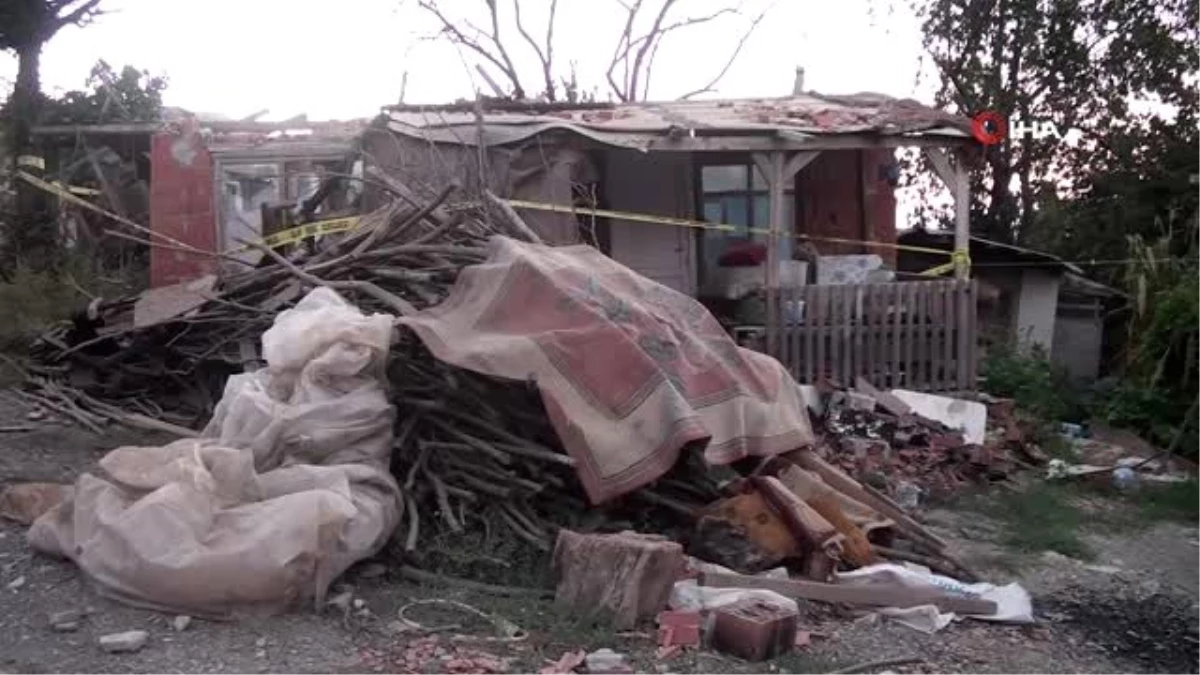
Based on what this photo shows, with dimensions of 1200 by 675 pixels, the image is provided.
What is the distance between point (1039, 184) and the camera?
18.9 meters

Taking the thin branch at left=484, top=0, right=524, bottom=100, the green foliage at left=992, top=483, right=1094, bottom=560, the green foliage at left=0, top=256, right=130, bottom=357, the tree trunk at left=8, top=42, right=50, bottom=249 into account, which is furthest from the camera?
the thin branch at left=484, top=0, right=524, bottom=100

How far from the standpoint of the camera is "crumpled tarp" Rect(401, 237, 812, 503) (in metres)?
5.21

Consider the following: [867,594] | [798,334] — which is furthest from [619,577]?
[798,334]

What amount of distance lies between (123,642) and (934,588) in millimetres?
3431

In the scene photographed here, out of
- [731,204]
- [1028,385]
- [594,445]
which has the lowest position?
[1028,385]

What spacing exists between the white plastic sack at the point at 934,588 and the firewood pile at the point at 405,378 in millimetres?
882

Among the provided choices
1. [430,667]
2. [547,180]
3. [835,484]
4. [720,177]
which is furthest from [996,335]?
[430,667]

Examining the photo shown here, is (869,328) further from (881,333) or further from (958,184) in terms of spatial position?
(958,184)

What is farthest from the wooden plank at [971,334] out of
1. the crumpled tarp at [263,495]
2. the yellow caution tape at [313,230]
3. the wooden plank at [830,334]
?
the crumpled tarp at [263,495]

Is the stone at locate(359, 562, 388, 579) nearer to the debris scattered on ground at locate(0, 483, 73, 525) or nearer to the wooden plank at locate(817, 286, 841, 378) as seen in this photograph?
the debris scattered on ground at locate(0, 483, 73, 525)

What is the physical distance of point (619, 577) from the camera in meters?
4.65

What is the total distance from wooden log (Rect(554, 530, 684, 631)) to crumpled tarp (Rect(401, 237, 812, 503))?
463 millimetres

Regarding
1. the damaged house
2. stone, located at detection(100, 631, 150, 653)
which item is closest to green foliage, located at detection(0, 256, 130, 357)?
the damaged house

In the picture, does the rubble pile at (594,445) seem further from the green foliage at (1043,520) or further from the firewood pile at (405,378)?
the green foliage at (1043,520)
